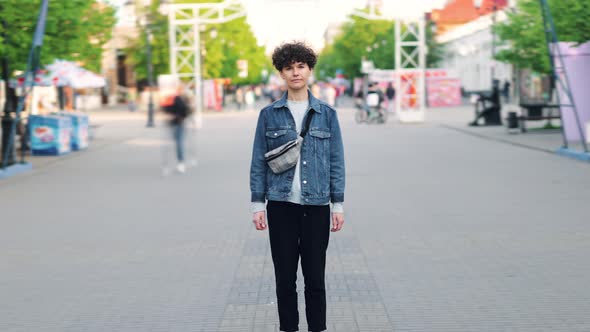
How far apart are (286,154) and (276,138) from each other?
13cm

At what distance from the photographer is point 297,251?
492 cm

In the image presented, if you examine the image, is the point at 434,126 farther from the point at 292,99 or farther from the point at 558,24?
the point at 292,99

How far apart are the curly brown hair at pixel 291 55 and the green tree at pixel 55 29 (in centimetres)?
1223

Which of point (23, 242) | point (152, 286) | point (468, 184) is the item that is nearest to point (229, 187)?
point (468, 184)

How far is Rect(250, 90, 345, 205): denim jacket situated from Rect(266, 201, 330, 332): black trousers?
0.32 feet

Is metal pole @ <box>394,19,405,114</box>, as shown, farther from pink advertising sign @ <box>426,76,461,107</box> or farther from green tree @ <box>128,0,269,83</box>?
pink advertising sign @ <box>426,76,461,107</box>

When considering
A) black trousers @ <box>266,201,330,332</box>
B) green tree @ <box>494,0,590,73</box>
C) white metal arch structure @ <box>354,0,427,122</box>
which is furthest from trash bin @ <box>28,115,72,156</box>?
white metal arch structure @ <box>354,0,427,122</box>

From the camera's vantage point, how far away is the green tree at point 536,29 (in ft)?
62.8

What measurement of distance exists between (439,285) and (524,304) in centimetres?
82

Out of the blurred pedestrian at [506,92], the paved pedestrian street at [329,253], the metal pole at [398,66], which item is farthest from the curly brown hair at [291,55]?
the blurred pedestrian at [506,92]

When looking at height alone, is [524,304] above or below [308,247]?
below

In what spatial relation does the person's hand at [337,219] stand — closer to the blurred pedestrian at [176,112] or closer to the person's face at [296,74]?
the person's face at [296,74]

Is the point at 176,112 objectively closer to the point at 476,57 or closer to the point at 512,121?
the point at 512,121

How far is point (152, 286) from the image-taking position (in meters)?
6.80
